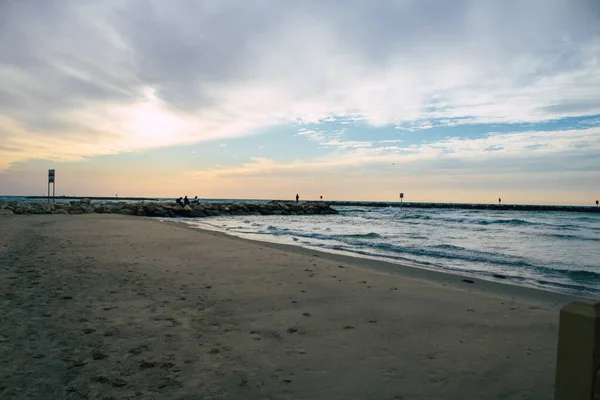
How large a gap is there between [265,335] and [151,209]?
1291 inches

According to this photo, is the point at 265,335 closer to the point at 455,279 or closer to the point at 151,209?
the point at 455,279

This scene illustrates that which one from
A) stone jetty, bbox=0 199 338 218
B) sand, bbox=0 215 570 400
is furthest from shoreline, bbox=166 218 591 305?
stone jetty, bbox=0 199 338 218

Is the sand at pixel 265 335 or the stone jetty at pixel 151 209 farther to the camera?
the stone jetty at pixel 151 209

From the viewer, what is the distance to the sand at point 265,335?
9.77 feet

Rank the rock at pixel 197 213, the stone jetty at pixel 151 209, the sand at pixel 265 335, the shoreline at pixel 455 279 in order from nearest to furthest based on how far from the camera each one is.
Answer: the sand at pixel 265 335 → the shoreline at pixel 455 279 → the stone jetty at pixel 151 209 → the rock at pixel 197 213

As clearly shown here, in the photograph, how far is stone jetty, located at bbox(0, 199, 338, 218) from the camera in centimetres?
2916

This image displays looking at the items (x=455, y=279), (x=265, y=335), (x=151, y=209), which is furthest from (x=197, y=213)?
(x=265, y=335)

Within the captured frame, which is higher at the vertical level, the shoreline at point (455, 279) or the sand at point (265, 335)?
the sand at point (265, 335)

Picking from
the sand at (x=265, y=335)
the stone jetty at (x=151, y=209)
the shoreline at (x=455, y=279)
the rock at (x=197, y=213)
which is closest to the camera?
the sand at (x=265, y=335)

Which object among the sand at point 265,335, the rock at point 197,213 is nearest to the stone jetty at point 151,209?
the rock at point 197,213

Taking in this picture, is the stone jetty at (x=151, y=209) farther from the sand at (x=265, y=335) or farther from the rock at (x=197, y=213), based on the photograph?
the sand at (x=265, y=335)

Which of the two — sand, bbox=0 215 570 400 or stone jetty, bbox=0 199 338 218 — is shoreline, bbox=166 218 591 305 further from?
stone jetty, bbox=0 199 338 218

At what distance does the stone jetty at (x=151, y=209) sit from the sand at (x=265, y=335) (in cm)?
2566

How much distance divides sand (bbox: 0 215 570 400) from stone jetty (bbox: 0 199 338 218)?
84.2 feet
